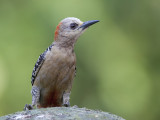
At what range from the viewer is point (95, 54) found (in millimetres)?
11016

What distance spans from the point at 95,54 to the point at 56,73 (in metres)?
4.02

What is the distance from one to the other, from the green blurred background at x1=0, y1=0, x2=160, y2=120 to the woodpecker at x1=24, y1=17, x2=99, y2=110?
8.08 ft

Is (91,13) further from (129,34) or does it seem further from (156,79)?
(156,79)

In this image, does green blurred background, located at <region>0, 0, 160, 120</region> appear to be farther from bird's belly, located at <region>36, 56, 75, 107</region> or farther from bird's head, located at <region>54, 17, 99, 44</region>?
bird's belly, located at <region>36, 56, 75, 107</region>

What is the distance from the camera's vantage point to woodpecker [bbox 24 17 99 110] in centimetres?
711

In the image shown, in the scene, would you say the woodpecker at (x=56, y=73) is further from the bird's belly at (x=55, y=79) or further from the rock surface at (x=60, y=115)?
the rock surface at (x=60, y=115)

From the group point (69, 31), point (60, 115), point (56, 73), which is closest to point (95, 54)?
point (69, 31)

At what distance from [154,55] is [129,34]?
0.91m

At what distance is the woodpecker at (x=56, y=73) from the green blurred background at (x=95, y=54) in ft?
8.08

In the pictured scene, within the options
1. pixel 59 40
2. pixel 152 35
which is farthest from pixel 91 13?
pixel 59 40

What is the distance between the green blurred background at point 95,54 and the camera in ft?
32.8

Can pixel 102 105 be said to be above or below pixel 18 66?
below

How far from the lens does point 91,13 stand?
34.9 ft

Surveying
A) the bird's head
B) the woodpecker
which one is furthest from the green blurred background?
the woodpecker
